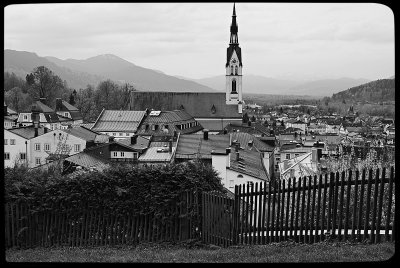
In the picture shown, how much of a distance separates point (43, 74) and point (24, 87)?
7.68 m

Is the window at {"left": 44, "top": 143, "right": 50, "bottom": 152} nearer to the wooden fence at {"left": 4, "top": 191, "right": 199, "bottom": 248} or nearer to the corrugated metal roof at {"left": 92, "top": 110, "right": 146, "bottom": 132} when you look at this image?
the corrugated metal roof at {"left": 92, "top": 110, "right": 146, "bottom": 132}

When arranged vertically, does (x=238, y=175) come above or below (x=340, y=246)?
below

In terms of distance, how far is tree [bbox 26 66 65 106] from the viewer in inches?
3418

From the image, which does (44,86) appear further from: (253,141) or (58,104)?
(253,141)

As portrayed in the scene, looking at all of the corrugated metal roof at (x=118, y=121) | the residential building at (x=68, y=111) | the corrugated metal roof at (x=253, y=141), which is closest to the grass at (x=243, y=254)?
the corrugated metal roof at (x=253, y=141)

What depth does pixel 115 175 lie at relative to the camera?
1041 cm

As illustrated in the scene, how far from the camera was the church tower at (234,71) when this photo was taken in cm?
8238

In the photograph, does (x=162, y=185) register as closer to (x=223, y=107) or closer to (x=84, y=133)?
(x=84, y=133)

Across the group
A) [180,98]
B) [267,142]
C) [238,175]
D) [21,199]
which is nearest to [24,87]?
[180,98]

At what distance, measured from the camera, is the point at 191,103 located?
8219 cm

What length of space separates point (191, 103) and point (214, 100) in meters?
3.78

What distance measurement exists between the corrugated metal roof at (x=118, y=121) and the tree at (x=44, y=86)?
2405 cm

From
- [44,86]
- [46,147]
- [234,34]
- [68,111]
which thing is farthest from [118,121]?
[44,86]

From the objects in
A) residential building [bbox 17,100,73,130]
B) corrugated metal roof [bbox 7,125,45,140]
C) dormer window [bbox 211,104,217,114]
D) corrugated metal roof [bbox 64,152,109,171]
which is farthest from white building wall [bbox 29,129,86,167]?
dormer window [bbox 211,104,217,114]
